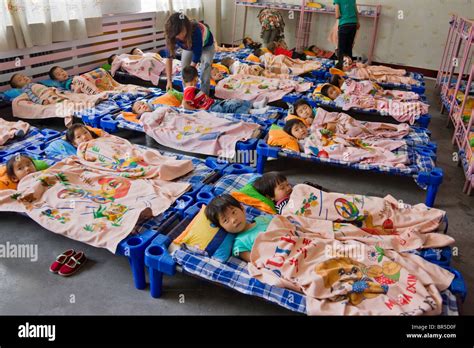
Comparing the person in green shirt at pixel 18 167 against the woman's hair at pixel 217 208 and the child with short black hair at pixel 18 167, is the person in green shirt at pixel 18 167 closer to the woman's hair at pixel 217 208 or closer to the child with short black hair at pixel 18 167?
the child with short black hair at pixel 18 167

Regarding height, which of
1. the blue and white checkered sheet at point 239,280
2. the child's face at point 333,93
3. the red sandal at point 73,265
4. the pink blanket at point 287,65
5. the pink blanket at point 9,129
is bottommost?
the red sandal at point 73,265

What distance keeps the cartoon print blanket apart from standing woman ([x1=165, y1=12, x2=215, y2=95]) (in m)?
0.86

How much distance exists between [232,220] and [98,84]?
305cm

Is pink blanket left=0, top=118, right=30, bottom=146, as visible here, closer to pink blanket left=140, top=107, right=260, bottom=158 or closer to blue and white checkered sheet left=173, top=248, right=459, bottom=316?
pink blanket left=140, top=107, right=260, bottom=158

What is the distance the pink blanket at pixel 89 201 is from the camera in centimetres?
192

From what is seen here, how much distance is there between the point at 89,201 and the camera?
2.12 metres

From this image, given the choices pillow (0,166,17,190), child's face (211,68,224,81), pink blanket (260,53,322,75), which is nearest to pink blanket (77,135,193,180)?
pillow (0,166,17,190)

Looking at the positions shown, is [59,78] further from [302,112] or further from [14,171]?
[302,112]

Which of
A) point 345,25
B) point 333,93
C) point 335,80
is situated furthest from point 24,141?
point 345,25

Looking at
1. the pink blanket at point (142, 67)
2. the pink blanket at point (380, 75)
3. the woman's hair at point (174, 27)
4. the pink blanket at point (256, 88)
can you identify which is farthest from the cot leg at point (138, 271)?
the pink blanket at point (380, 75)

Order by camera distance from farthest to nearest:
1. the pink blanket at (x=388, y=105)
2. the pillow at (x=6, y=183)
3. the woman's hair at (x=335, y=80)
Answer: the woman's hair at (x=335, y=80), the pink blanket at (x=388, y=105), the pillow at (x=6, y=183)

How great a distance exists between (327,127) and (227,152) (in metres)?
0.90

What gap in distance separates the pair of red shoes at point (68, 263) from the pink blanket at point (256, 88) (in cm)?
251
